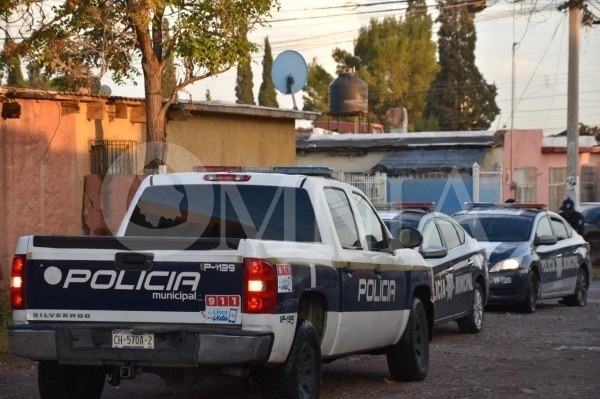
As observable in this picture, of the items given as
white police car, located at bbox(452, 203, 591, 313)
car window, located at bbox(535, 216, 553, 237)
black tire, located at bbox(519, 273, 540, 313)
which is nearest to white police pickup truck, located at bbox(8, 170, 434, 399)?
white police car, located at bbox(452, 203, 591, 313)

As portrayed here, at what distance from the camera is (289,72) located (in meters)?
27.5

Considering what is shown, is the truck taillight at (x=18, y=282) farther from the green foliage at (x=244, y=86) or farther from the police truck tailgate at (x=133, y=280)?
the green foliage at (x=244, y=86)

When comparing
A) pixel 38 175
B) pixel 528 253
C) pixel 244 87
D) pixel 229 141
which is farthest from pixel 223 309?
pixel 244 87

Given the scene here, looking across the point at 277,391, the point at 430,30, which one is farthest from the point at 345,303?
the point at 430,30

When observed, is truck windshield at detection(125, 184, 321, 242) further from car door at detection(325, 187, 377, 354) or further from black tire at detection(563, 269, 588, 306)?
black tire at detection(563, 269, 588, 306)

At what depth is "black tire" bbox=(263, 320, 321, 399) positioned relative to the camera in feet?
27.9

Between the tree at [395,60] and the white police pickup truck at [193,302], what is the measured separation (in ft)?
226

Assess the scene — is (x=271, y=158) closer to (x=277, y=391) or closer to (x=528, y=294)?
(x=528, y=294)

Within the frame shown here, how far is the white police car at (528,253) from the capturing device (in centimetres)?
1864

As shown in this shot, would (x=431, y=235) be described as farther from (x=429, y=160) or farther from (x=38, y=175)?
(x=429, y=160)

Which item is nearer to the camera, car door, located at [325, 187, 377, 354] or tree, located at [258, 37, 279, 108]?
car door, located at [325, 187, 377, 354]

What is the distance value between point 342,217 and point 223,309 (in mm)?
2314

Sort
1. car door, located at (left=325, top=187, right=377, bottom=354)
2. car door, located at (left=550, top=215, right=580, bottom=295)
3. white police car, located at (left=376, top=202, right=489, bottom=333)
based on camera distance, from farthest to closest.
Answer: car door, located at (left=550, top=215, right=580, bottom=295) → white police car, located at (left=376, top=202, right=489, bottom=333) → car door, located at (left=325, top=187, right=377, bottom=354)

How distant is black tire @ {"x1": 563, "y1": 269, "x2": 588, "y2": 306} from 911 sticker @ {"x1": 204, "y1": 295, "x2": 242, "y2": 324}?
13620mm
